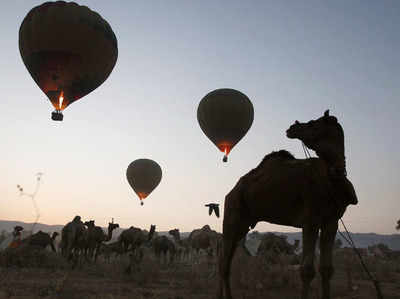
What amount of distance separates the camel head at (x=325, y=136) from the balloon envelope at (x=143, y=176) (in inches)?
1087

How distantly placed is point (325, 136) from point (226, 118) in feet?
55.8

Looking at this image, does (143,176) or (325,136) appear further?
(143,176)

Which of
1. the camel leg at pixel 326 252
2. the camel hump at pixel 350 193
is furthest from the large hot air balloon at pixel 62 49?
the camel hump at pixel 350 193

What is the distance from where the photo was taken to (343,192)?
4.80 metres

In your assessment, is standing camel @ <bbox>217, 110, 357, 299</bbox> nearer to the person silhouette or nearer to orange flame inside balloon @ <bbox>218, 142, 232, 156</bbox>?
the person silhouette

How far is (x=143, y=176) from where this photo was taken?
32469 mm

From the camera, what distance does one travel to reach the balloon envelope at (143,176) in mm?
31906

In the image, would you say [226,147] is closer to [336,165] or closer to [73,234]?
[73,234]

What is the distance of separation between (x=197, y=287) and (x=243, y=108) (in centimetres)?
1461

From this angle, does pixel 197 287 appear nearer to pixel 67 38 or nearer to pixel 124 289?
pixel 124 289

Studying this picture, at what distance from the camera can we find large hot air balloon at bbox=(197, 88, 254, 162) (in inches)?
855

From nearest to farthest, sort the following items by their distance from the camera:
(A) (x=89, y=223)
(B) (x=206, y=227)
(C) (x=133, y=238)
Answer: (A) (x=89, y=223) → (C) (x=133, y=238) → (B) (x=206, y=227)

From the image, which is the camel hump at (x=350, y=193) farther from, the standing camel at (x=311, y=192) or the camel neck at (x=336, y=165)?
the camel neck at (x=336, y=165)

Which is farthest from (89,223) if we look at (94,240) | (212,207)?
(212,207)
